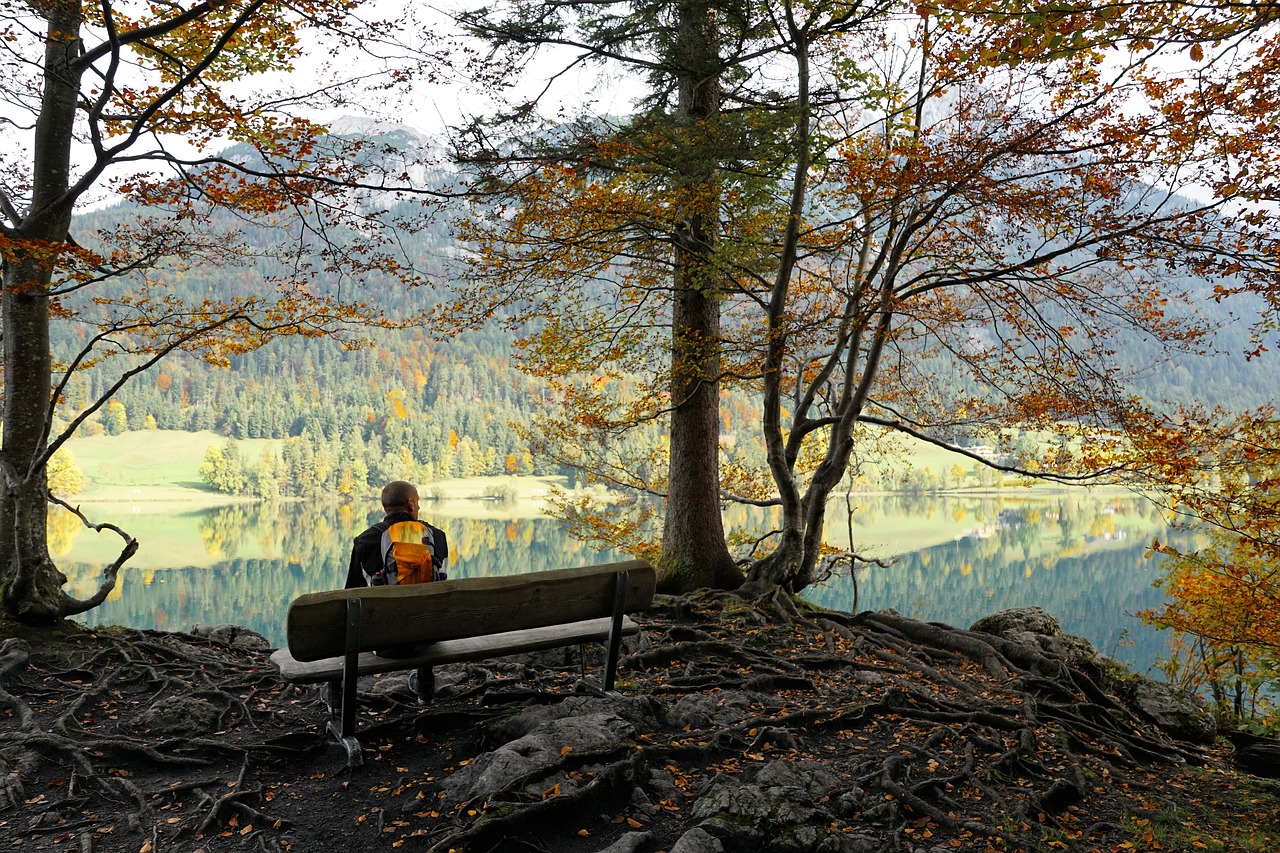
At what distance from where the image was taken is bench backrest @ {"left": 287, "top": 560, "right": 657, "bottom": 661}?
3516 millimetres

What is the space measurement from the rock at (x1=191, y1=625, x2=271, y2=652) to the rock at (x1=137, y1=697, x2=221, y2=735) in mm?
2232

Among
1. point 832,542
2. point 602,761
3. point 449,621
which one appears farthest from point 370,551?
point 832,542

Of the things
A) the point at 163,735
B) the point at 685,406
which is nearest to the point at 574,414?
the point at 685,406

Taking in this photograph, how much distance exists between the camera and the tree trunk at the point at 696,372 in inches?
336

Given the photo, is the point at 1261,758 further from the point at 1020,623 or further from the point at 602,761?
the point at 602,761

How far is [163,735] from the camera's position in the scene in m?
4.09

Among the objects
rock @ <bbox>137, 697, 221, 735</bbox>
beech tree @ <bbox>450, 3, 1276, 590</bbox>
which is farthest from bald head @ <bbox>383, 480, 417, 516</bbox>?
beech tree @ <bbox>450, 3, 1276, 590</bbox>

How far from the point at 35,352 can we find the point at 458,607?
13.4ft

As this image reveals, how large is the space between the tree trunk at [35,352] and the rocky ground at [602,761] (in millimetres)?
360

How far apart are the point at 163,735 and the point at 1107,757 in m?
5.52

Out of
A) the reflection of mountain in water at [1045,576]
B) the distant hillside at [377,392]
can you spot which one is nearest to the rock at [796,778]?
the reflection of mountain in water at [1045,576]

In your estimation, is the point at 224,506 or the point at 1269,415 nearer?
the point at 1269,415

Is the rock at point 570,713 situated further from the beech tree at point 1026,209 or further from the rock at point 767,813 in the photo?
the beech tree at point 1026,209

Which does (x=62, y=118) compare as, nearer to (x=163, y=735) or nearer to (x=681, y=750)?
(x=163, y=735)
